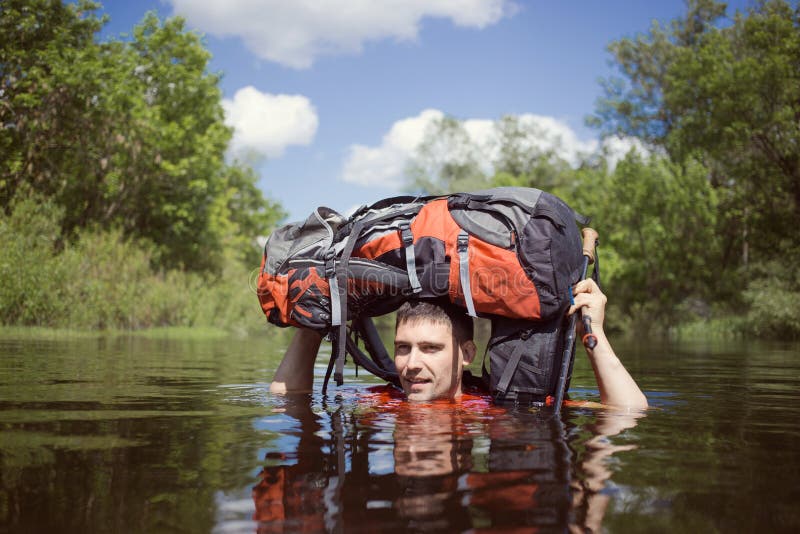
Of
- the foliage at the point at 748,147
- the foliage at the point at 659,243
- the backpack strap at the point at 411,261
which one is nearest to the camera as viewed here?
the backpack strap at the point at 411,261

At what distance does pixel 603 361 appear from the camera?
480 centimetres

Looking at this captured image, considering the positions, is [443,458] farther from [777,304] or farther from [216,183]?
[216,183]

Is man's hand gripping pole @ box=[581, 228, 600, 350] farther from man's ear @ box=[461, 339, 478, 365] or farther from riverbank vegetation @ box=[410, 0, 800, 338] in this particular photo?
riverbank vegetation @ box=[410, 0, 800, 338]

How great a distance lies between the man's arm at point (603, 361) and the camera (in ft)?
15.4

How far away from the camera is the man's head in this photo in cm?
482

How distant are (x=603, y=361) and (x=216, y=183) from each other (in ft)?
85.9

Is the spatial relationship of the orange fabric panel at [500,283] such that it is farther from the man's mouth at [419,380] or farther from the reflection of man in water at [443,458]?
the man's mouth at [419,380]

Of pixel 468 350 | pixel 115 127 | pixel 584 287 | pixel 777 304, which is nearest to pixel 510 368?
pixel 468 350

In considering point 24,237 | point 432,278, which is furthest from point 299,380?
point 24,237

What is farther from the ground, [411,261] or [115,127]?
[115,127]

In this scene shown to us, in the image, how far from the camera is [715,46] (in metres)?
32.8

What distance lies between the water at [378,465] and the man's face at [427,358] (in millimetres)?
224

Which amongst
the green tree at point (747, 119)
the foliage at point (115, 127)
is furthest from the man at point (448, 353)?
the green tree at point (747, 119)

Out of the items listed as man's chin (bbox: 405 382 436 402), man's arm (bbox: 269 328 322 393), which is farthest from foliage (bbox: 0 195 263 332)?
man's chin (bbox: 405 382 436 402)
